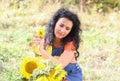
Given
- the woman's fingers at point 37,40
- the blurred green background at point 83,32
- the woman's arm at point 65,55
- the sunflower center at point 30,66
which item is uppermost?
the woman's fingers at point 37,40

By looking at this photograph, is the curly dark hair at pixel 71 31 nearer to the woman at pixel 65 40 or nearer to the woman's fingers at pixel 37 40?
the woman at pixel 65 40

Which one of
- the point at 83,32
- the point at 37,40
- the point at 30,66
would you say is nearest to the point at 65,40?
the point at 37,40

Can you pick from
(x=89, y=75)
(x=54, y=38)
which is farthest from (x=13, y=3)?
(x=54, y=38)

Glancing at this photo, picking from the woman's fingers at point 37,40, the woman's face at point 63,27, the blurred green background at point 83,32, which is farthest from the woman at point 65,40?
the blurred green background at point 83,32

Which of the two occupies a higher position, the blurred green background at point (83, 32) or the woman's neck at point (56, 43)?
→ the woman's neck at point (56, 43)

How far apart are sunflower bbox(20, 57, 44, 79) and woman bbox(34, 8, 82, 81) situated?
40cm

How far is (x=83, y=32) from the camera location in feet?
21.3

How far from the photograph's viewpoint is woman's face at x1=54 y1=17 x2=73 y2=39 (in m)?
3.02

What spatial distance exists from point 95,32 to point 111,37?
475 millimetres

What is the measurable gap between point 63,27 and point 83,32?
3.50m

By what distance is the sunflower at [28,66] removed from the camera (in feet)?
8.38

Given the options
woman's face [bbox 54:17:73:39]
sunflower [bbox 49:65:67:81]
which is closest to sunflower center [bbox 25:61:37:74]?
sunflower [bbox 49:65:67:81]

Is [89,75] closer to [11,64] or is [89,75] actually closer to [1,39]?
[11,64]

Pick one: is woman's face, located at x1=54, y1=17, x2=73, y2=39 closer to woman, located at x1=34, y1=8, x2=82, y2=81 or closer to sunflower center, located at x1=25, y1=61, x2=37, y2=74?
woman, located at x1=34, y1=8, x2=82, y2=81
